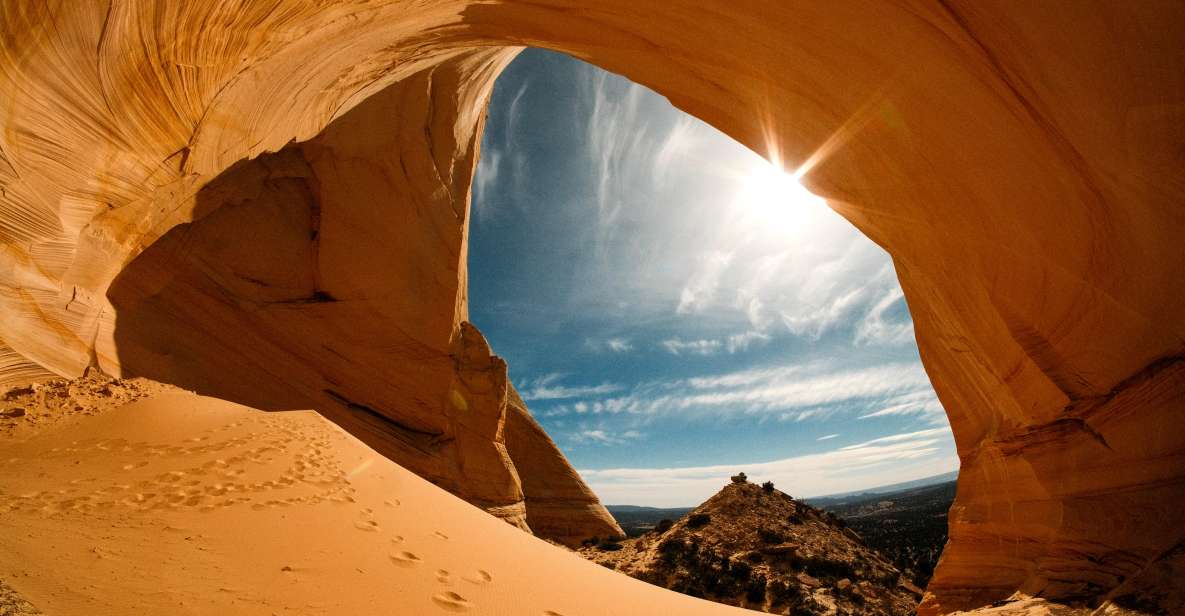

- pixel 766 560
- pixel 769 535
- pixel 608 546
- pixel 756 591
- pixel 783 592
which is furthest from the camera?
pixel 608 546

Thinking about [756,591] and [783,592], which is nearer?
[783,592]

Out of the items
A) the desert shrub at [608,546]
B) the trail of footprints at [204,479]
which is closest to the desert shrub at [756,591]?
the desert shrub at [608,546]

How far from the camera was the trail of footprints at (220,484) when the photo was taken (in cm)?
387

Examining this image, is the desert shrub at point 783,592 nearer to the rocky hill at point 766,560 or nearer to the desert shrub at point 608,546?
the rocky hill at point 766,560

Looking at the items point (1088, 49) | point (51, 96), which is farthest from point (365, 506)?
point (1088, 49)

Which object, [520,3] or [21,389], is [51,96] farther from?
[520,3]

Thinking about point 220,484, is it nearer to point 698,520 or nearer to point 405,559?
point 405,559

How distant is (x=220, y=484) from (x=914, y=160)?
29.4 feet

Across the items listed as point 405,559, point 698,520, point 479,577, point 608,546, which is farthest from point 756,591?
point 405,559

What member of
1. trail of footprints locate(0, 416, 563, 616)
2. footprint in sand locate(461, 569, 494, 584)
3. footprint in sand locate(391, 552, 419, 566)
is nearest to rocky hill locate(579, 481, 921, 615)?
footprint in sand locate(461, 569, 494, 584)

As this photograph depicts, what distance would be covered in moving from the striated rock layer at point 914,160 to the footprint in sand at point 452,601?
6265 millimetres

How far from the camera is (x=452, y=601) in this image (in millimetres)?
3596

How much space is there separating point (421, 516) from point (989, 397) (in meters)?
8.40

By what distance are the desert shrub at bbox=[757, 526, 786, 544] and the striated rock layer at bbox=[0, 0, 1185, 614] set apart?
11.0 metres
